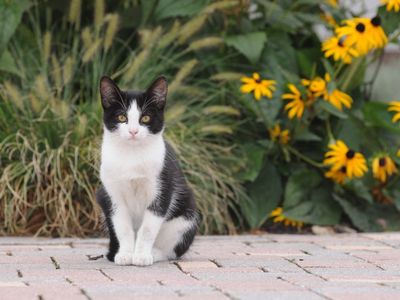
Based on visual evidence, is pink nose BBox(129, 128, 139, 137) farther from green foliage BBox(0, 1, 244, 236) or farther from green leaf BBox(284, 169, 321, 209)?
green leaf BBox(284, 169, 321, 209)

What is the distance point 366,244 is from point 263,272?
1275mm

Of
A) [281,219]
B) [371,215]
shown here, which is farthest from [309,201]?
[371,215]

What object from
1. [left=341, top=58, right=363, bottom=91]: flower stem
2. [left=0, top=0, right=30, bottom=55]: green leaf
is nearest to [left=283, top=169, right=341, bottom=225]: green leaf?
[left=341, top=58, right=363, bottom=91]: flower stem

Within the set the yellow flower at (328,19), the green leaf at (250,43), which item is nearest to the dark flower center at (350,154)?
the green leaf at (250,43)

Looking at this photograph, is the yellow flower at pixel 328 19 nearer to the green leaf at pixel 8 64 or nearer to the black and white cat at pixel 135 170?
the green leaf at pixel 8 64

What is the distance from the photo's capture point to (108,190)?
3.75 meters

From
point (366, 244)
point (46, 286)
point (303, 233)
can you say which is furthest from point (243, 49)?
point (46, 286)

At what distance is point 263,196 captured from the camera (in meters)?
5.75

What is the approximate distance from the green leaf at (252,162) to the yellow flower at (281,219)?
0.26 metres

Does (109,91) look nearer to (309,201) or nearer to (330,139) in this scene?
(330,139)

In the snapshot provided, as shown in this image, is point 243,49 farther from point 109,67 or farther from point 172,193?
point 172,193

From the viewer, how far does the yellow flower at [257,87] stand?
554 centimetres

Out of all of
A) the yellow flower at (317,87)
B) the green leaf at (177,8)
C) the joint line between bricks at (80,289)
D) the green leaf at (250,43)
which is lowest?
the joint line between bricks at (80,289)

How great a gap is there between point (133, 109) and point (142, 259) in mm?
613
